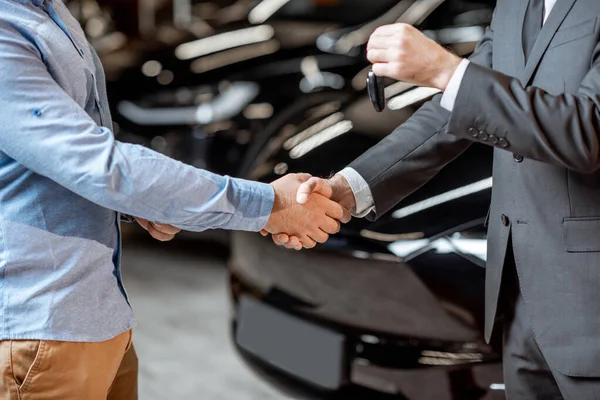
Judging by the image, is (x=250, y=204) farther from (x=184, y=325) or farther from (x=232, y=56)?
(x=232, y=56)

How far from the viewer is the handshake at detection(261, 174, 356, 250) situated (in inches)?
60.9

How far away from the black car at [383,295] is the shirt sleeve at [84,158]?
78cm

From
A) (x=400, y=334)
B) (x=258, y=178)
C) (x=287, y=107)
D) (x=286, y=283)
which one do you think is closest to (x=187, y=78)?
(x=287, y=107)

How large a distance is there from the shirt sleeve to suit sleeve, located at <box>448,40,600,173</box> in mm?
441

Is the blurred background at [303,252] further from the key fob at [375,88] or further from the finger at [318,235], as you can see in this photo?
the key fob at [375,88]

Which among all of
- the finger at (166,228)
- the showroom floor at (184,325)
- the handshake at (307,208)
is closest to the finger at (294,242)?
the handshake at (307,208)

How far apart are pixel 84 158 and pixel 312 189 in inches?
19.5

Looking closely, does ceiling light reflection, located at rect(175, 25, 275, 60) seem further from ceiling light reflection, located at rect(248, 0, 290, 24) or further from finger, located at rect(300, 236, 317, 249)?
finger, located at rect(300, 236, 317, 249)

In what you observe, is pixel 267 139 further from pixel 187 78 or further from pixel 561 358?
pixel 561 358

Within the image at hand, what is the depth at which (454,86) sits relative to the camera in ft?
4.15

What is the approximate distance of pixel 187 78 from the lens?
3615 mm

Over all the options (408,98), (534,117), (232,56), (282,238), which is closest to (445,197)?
(408,98)

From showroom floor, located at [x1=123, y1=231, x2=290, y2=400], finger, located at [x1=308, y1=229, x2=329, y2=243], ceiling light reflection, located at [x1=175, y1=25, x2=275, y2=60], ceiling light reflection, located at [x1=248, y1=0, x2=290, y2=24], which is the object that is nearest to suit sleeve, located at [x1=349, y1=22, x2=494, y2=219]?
finger, located at [x1=308, y1=229, x2=329, y2=243]

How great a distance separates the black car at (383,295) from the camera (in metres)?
2.00
